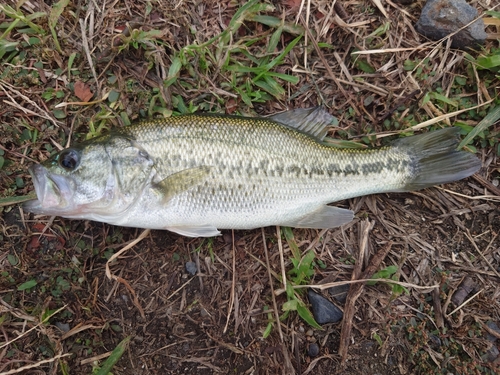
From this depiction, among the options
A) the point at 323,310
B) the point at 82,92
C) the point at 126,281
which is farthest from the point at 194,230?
the point at 82,92

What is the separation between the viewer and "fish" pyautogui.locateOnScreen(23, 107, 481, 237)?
9.85ft

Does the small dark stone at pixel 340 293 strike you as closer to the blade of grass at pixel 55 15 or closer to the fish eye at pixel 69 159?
the fish eye at pixel 69 159

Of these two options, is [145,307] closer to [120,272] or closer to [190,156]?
[120,272]

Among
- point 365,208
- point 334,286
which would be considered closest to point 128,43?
point 365,208

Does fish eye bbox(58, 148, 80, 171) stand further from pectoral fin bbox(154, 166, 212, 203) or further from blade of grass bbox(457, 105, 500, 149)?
blade of grass bbox(457, 105, 500, 149)

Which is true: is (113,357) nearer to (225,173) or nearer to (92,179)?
(92,179)

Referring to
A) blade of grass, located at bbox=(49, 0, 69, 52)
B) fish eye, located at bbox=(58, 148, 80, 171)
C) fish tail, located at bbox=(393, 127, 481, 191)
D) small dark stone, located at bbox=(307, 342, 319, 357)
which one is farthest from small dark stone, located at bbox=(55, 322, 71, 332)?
fish tail, located at bbox=(393, 127, 481, 191)

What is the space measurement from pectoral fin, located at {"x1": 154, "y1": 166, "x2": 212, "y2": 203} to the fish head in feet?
0.47

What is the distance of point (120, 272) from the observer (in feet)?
11.3

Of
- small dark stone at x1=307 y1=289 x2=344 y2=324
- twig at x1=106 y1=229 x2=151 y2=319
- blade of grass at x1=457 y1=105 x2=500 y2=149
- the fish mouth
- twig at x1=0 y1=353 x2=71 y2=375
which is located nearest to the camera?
the fish mouth

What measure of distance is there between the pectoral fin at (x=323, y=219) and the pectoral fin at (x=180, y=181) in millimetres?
912

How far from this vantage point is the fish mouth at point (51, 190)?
2.94 metres

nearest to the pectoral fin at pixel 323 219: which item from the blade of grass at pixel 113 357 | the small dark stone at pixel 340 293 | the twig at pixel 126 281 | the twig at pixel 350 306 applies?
the twig at pixel 350 306

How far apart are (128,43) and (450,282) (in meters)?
3.87
